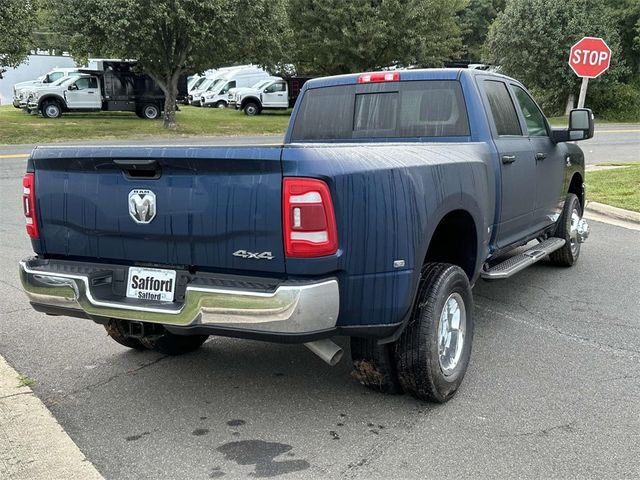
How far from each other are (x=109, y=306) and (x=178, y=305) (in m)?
0.39

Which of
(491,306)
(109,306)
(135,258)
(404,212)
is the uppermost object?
(404,212)

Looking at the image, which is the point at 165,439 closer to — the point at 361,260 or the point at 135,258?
the point at 135,258

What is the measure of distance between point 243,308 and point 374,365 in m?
0.95

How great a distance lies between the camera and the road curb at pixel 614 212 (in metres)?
9.81

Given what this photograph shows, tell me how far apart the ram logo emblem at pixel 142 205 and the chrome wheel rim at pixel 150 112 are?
97.9 ft

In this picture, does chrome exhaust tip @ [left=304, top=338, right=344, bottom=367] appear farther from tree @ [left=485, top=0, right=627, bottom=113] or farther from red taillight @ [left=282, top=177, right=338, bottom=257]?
Answer: tree @ [left=485, top=0, right=627, bottom=113]

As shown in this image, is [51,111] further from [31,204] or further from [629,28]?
[629,28]

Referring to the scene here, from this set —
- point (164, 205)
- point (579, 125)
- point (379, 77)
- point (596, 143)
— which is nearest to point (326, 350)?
point (164, 205)

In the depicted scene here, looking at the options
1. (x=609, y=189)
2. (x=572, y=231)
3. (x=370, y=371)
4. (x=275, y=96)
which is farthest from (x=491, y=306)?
(x=275, y=96)

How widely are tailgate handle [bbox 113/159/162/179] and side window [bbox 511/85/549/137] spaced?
351 centimetres

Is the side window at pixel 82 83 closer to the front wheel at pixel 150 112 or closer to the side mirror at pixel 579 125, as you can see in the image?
the front wheel at pixel 150 112

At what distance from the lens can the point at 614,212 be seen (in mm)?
10203

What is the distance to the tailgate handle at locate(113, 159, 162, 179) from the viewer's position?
3412mm

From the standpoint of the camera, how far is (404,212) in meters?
3.36
